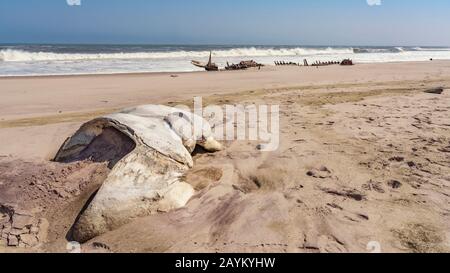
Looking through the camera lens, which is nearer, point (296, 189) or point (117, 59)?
point (296, 189)

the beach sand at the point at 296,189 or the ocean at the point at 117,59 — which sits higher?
the ocean at the point at 117,59

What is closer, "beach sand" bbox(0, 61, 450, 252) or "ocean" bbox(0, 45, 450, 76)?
"beach sand" bbox(0, 61, 450, 252)

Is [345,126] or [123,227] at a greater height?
[345,126]

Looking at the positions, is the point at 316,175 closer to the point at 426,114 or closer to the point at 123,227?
the point at 123,227

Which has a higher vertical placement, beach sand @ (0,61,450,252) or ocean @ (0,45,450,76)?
ocean @ (0,45,450,76)

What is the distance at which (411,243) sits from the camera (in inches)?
108

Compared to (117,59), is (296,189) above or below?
below

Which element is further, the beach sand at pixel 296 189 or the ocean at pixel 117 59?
the ocean at pixel 117 59

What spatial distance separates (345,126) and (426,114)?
1575mm
